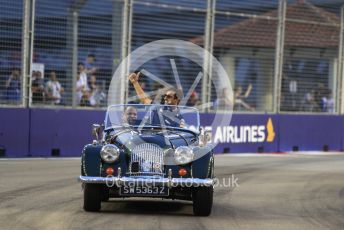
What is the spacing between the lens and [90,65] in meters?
17.9

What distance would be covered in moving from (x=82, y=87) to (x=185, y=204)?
8578 millimetres

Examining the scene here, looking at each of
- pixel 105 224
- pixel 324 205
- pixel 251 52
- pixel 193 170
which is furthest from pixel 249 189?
pixel 251 52

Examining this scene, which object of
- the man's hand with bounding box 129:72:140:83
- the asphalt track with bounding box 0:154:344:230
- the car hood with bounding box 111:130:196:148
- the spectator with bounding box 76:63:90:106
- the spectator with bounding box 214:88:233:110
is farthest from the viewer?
the spectator with bounding box 214:88:233:110

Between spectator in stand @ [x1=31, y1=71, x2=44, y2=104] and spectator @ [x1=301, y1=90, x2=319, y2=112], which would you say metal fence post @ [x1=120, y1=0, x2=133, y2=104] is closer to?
spectator in stand @ [x1=31, y1=71, x2=44, y2=104]

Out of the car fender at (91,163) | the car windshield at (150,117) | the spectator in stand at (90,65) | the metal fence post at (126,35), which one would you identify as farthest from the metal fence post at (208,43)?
the car fender at (91,163)

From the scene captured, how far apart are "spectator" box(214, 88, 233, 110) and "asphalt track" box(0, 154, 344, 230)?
15.8 ft

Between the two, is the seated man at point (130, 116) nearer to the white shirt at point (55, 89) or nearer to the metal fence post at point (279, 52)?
the white shirt at point (55, 89)

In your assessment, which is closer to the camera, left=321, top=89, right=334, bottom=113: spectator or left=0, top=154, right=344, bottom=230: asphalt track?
left=0, top=154, right=344, bottom=230: asphalt track

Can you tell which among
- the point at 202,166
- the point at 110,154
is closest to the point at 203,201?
the point at 202,166

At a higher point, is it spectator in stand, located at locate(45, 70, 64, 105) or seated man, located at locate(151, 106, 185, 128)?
spectator in stand, located at locate(45, 70, 64, 105)

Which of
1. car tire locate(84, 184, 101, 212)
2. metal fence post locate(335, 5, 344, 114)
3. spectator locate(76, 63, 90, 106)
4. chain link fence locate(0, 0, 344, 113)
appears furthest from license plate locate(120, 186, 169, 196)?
metal fence post locate(335, 5, 344, 114)

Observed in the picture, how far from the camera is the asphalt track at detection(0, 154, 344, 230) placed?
7957mm

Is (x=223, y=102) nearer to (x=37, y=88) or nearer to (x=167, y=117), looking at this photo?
(x=37, y=88)

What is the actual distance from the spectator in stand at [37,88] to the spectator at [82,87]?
95 cm
